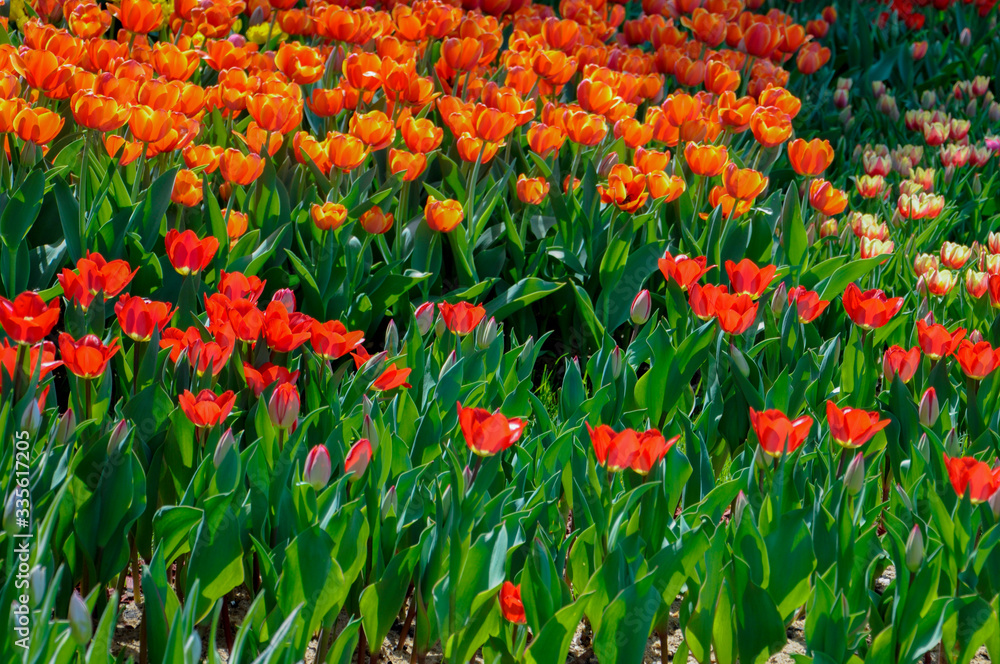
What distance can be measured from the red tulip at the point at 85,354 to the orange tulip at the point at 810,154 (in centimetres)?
193

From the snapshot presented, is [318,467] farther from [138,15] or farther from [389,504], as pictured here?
[138,15]

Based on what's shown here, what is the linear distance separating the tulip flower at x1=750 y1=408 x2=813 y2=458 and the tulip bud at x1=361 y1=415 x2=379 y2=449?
62cm

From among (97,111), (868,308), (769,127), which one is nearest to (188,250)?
(97,111)

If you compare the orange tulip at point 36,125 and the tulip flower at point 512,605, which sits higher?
the orange tulip at point 36,125

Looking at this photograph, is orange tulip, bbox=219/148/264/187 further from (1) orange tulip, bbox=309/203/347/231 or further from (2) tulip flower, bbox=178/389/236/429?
(2) tulip flower, bbox=178/389/236/429

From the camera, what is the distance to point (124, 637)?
5.66 feet

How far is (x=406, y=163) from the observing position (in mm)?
2502

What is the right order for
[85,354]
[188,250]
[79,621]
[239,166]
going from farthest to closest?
1. [239,166]
2. [188,250]
3. [85,354]
4. [79,621]

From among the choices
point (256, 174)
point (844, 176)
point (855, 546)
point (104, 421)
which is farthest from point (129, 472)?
point (844, 176)

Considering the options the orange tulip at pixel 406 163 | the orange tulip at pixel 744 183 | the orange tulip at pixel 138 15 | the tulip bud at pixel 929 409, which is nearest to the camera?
the tulip bud at pixel 929 409

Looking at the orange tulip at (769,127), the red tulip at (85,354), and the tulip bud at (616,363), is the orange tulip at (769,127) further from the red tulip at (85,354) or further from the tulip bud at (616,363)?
the red tulip at (85,354)

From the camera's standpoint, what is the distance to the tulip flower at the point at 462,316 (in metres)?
2.06

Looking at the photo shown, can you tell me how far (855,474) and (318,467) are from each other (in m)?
0.88

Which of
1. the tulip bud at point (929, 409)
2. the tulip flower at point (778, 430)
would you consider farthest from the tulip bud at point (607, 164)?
the tulip flower at point (778, 430)
